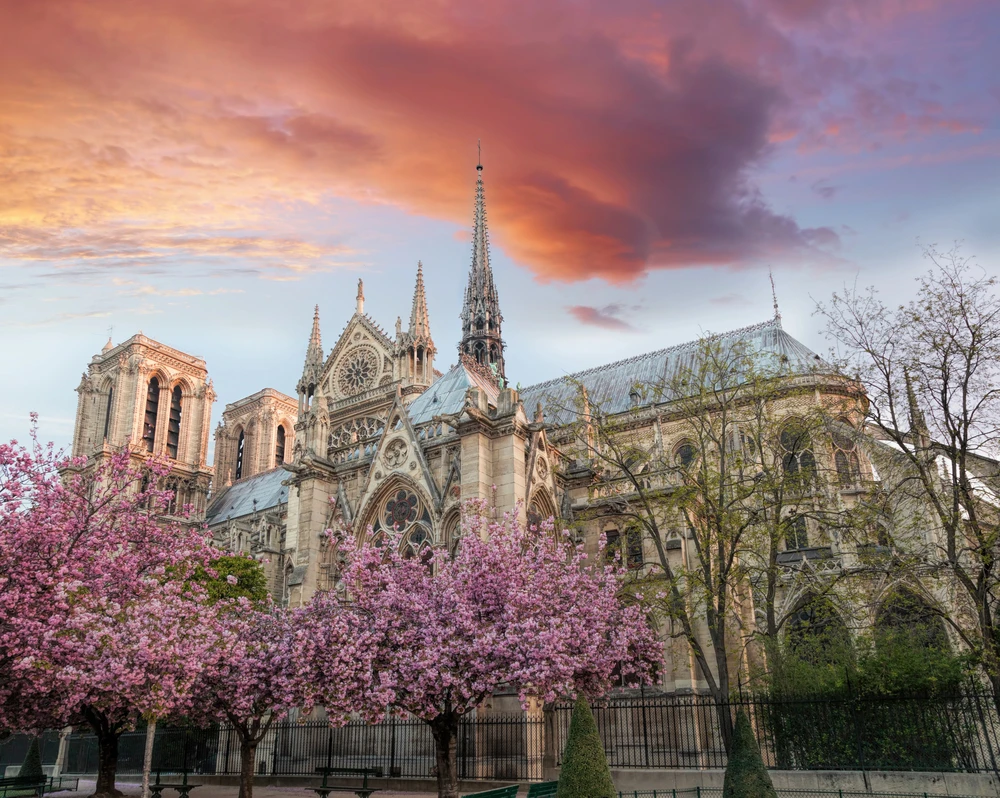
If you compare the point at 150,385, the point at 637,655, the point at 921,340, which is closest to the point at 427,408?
the point at 637,655

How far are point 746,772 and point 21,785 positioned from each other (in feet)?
59.6

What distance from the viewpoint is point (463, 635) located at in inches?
675

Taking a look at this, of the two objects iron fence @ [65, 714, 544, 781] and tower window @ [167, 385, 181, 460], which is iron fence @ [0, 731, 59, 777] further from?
tower window @ [167, 385, 181, 460]

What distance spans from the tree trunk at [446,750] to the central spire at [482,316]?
3741cm

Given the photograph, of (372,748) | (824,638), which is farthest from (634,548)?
(372,748)

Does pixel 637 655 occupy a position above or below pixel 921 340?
A: below

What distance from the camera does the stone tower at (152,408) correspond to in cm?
6531

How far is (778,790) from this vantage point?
16078 millimetres

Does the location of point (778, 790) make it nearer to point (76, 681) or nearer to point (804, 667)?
point (804, 667)

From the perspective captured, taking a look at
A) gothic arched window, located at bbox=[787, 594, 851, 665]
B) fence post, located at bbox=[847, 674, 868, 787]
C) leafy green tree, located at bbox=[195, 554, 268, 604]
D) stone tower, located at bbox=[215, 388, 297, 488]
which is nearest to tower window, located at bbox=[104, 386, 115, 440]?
stone tower, located at bbox=[215, 388, 297, 488]

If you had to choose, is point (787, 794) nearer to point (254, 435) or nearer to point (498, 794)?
point (498, 794)

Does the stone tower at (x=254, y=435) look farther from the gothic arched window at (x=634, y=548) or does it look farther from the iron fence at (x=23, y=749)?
the gothic arched window at (x=634, y=548)

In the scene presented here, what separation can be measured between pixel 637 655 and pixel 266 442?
197ft

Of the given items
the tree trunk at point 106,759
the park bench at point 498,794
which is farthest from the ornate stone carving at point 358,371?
the park bench at point 498,794
